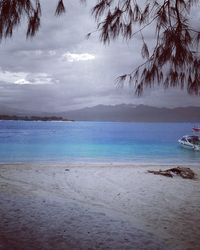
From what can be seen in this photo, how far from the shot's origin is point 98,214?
6602 millimetres

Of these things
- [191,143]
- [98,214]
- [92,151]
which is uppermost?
[98,214]

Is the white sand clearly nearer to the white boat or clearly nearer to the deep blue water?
the deep blue water

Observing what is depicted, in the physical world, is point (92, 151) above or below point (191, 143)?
below

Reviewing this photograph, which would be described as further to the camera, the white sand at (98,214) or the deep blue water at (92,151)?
the deep blue water at (92,151)

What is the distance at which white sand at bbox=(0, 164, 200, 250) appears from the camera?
4965 millimetres

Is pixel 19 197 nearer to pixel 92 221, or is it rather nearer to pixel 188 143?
pixel 92 221

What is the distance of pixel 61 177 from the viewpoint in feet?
38.5

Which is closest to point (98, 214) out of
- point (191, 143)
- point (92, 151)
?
point (92, 151)

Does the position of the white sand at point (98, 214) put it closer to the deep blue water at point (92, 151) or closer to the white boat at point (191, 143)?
the deep blue water at point (92, 151)

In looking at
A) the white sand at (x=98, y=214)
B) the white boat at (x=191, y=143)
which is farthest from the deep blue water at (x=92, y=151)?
the white sand at (x=98, y=214)

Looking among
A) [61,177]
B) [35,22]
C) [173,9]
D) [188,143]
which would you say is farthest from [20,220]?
[188,143]

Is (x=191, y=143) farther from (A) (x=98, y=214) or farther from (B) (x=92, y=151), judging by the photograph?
(A) (x=98, y=214)

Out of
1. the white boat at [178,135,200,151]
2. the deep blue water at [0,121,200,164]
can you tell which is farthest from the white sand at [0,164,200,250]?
the white boat at [178,135,200,151]

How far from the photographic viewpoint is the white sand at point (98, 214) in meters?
4.96
